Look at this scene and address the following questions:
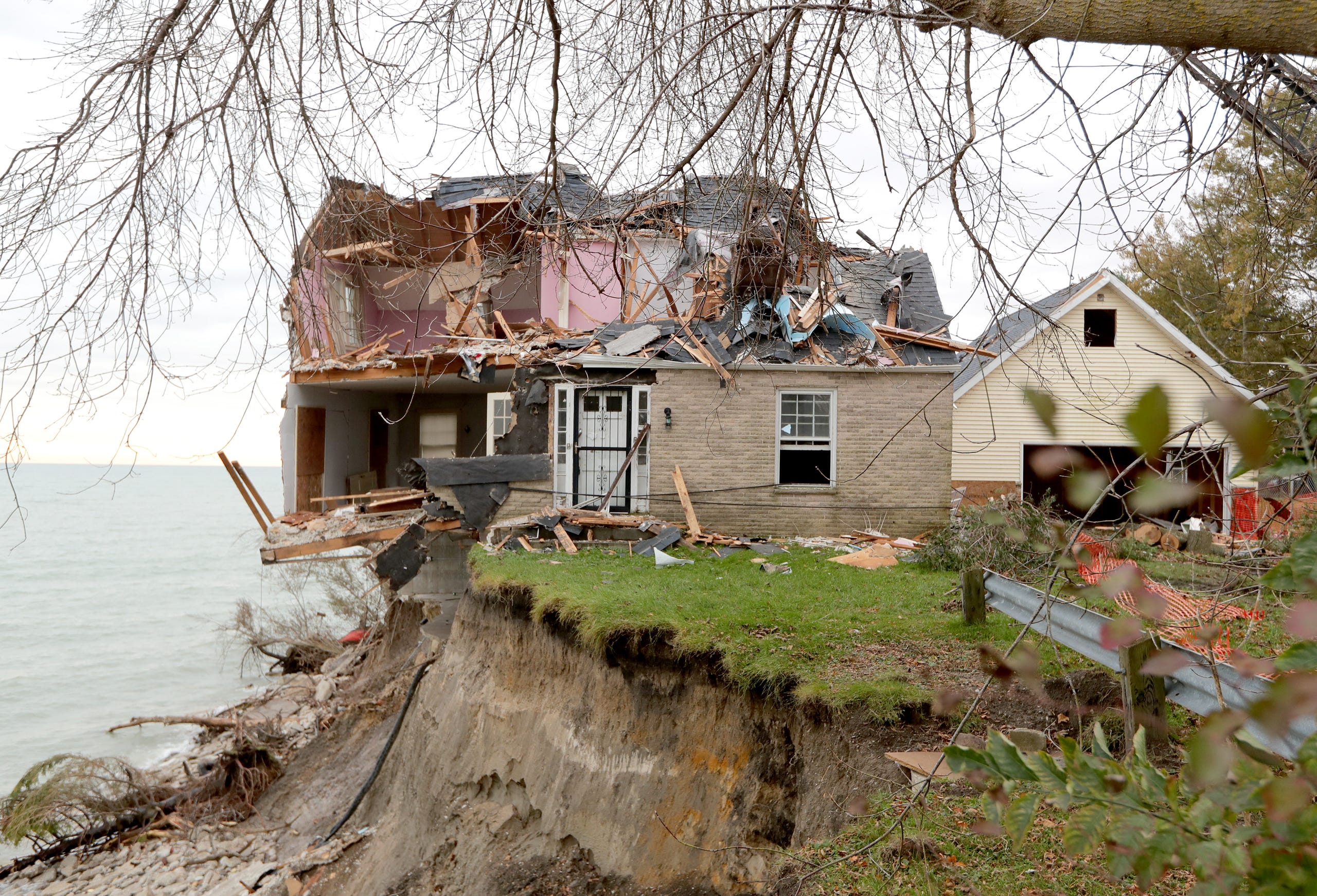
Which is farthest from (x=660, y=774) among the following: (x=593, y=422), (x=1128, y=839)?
(x=593, y=422)

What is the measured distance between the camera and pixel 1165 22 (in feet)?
11.2

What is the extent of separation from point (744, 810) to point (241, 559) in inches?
2455

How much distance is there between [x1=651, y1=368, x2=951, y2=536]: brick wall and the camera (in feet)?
51.7

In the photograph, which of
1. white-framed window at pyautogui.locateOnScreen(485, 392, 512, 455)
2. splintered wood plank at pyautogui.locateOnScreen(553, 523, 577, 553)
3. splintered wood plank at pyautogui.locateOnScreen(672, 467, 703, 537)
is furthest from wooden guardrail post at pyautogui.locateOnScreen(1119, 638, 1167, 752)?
white-framed window at pyautogui.locateOnScreen(485, 392, 512, 455)

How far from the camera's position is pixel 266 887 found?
33.4 feet

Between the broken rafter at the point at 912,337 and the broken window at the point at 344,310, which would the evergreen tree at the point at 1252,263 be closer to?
the broken window at the point at 344,310

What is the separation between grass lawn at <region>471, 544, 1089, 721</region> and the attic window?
33.7 ft

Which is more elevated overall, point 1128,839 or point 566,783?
point 1128,839

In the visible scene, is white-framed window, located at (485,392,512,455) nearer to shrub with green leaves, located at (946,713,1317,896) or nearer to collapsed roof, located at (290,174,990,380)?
collapsed roof, located at (290,174,990,380)

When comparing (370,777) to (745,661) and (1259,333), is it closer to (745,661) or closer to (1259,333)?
(745,661)

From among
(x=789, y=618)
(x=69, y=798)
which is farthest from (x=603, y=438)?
(x=69, y=798)

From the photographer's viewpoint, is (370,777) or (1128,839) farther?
(370,777)

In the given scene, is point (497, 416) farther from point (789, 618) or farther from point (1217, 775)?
point (1217, 775)

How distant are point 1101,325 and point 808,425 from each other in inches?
339
